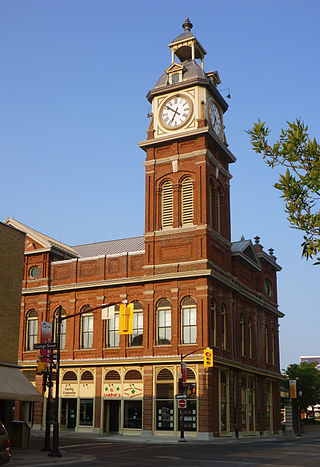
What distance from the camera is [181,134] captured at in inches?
1837

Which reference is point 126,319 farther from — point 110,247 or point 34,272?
point 110,247

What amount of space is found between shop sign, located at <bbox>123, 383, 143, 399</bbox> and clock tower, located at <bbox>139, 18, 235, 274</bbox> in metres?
8.76

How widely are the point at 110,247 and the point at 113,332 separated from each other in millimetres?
11950

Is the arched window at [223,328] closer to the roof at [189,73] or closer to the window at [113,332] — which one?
the window at [113,332]

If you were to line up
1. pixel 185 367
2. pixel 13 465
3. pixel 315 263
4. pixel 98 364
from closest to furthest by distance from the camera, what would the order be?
pixel 315 263
pixel 13 465
pixel 185 367
pixel 98 364

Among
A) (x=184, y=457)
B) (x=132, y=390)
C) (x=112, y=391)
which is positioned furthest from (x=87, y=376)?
(x=184, y=457)

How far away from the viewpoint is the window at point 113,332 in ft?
152

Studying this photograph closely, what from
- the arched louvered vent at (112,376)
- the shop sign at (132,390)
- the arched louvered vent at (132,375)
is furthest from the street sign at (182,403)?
the arched louvered vent at (112,376)

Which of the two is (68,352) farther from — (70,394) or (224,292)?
(224,292)

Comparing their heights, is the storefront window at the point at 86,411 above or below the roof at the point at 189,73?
below

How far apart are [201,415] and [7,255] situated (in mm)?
19726

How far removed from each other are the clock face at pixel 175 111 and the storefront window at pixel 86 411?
23.5m

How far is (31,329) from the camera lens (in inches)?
1983

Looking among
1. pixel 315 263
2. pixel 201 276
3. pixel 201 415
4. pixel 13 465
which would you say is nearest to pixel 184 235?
pixel 201 276
